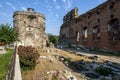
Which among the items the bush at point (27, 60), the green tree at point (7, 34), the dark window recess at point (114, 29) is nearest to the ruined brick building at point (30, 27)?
the green tree at point (7, 34)

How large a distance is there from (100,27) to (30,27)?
47.9 ft

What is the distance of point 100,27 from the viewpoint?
90.9ft

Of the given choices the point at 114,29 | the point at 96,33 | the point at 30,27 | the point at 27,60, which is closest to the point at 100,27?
the point at 96,33

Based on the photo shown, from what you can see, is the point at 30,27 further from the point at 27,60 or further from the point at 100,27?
the point at 27,60

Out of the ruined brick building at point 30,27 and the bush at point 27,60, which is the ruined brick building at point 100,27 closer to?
the ruined brick building at point 30,27

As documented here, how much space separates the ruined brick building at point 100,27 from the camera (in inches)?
944

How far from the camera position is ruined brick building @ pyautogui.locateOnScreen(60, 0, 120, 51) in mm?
23984

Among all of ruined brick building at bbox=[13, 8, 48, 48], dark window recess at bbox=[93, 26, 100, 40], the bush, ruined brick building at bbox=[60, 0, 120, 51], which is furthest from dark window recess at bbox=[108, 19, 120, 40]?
ruined brick building at bbox=[13, 8, 48, 48]

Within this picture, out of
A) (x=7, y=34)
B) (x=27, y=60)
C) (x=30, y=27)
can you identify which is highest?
(x=30, y=27)

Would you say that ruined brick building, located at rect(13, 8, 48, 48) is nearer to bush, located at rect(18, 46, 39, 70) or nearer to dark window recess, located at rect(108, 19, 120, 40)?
dark window recess, located at rect(108, 19, 120, 40)

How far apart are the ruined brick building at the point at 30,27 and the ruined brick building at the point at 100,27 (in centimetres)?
846

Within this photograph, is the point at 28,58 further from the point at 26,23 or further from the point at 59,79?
the point at 26,23

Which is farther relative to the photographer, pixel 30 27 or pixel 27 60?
pixel 30 27

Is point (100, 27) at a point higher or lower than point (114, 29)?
higher
